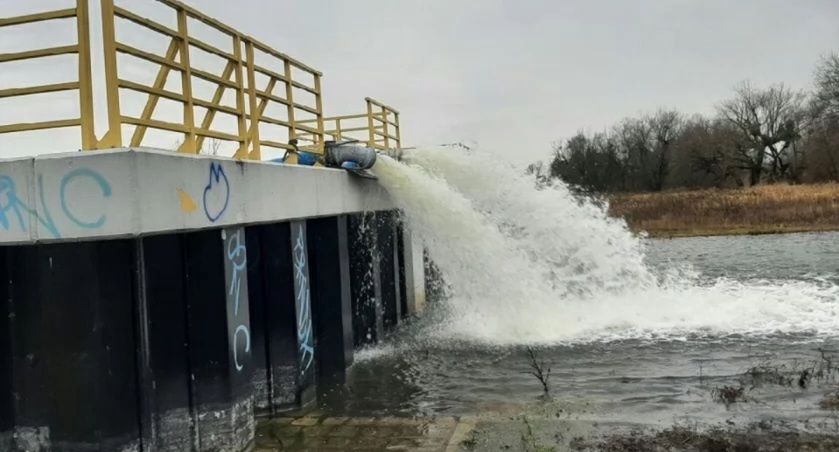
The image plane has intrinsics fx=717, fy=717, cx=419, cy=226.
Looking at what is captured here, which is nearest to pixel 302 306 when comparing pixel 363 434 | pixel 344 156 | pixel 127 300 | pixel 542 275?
pixel 363 434

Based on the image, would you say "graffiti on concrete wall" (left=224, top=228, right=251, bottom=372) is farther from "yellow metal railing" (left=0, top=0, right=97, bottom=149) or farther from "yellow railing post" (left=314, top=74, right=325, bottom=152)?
"yellow railing post" (left=314, top=74, right=325, bottom=152)

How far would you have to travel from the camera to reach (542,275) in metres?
13.5

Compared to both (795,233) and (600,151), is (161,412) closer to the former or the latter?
(795,233)

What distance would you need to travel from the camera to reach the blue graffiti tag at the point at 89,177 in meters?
5.30

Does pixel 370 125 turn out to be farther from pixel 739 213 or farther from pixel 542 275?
pixel 739 213

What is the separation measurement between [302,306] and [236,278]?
6.31 feet

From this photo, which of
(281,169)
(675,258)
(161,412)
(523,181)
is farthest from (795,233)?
(161,412)

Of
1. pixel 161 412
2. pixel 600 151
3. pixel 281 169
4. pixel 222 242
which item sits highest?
pixel 600 151

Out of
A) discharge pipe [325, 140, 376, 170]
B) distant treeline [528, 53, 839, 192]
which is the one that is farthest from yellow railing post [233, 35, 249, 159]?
distant treeline [528, 53, 839, 192]

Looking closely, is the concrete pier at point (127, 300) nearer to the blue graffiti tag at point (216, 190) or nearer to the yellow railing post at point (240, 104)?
the blue graffiti tag at point (216, 190)

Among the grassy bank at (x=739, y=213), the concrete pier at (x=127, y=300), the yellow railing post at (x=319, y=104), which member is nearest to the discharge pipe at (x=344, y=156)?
the yellow railing post at (x=319, y=104)

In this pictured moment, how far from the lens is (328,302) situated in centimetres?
970

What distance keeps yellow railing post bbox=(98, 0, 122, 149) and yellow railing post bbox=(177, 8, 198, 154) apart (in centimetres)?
101

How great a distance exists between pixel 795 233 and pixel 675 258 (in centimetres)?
1079
